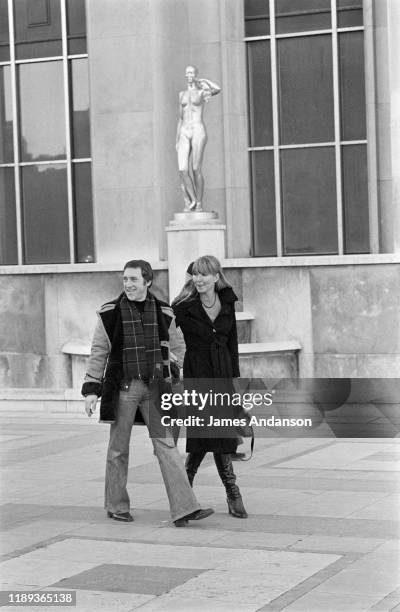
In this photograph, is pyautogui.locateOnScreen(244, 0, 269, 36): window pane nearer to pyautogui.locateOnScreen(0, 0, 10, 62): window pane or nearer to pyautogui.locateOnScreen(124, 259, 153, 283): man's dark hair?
pyautogui.locateOnScreen(0, 0, 10, 62): window pane

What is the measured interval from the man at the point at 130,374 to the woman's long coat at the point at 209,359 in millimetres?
167

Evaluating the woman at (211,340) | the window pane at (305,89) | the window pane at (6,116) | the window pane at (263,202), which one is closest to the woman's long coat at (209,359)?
the woman at (211,340)

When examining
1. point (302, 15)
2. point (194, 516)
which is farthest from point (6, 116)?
point (194, 516)

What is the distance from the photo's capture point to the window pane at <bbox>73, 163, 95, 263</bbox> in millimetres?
21609

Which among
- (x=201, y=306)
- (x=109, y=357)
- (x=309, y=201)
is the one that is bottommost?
(x=109, y=357)

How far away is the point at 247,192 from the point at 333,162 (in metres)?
1.60

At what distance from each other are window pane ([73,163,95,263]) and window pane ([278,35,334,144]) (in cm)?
358

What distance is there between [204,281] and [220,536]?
1899mm

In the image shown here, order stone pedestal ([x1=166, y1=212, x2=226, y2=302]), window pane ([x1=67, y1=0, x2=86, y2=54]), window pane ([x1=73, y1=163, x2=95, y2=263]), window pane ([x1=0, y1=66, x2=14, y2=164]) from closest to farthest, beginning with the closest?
1. stone pedestal ([x1=166, y1=212, x2=226, y2=302])
2. window pane ([x1=67, y1=0, x2=86, y2=54])
3. window pane ([x1=73, y1=163, x2=95, y2=263])
4. window pane ([x1=0, y1=66, x2=14, y2=164])

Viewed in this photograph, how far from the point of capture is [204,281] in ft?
30.1

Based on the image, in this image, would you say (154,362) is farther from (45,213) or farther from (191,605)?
(45,213)

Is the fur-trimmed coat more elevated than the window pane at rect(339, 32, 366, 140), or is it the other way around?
the window pane at rect(339, 32, 366, 140)

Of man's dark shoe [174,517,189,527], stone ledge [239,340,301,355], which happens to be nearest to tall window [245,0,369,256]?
stone ledge [239,340,301,355]

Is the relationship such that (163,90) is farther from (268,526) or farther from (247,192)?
(268,526)
